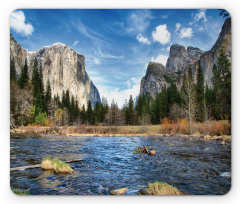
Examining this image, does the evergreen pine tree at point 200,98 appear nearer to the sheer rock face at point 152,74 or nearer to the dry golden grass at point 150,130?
the dry golden grass at point 150,130

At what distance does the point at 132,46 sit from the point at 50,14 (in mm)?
3026

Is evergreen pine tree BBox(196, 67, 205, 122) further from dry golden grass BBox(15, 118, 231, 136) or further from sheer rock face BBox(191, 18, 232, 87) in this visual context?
dry golden grass BBox(15, 118, 231, 136)

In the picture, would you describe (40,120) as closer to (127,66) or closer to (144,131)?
(144,131)

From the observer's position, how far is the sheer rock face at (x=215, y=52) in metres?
5.13

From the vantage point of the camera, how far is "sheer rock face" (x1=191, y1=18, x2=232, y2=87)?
5133 mm

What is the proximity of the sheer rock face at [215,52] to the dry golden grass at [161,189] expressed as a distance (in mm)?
4371

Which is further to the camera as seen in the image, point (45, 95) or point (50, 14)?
point (45, 95)

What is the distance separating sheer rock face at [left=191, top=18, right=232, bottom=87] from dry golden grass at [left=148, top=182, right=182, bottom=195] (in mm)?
4371

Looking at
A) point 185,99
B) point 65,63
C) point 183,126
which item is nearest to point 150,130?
point 183,126

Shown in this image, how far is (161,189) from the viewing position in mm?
4059

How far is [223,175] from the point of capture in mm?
4477

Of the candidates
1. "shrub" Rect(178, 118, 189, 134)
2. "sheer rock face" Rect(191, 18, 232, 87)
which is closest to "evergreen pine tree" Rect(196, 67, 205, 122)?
"sheer rock face" Rect(191, 18, 232, 87)
